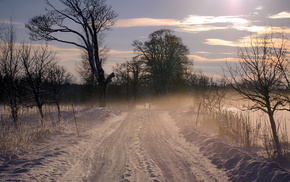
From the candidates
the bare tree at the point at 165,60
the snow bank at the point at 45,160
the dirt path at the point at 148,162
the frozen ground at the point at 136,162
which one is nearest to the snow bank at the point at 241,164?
the frozen ground at the point at 136,162

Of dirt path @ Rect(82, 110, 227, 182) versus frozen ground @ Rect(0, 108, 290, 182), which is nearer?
frozen ground @ Rect(0, 108, 290, 182)

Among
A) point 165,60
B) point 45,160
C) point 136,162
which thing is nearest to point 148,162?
point 136,162

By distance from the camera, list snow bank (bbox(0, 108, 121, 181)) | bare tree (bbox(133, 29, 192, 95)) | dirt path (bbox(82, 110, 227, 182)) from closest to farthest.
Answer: snow bank (bbox(0, 108, 121, 181)) < dirt path (bbox(82, 110, 227, 182)) < bare tree (bbox(133, 29, 192, 95))

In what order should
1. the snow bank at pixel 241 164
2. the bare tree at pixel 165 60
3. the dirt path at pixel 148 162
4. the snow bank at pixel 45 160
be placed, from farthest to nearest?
the bare tree at pixel 165 60 → the dirt path at pixel 148 162 → the snow bank at pixel 45 160 → the snow bank at pixel 241 164

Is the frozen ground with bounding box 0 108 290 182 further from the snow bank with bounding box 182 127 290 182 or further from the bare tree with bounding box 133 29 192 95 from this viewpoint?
the bare tree with bounding box 133 29 192 95

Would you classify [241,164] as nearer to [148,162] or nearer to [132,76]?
[148,162]

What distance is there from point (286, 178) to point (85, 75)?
40.4 m

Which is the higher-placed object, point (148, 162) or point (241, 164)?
point (241, 164)

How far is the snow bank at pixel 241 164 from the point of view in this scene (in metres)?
5.92

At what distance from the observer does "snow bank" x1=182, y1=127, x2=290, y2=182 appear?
19.4 feet

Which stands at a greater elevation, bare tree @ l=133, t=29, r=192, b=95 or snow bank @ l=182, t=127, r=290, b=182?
bare tree @ l=133, t=29, r=192, b=95

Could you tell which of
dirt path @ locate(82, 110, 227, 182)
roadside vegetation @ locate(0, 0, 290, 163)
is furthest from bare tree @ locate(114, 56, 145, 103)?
dirt path @ locate(82, 110, 227, 182)

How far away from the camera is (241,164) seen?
7.05 metres

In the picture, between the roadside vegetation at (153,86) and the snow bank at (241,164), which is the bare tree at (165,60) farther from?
the snow bank at (241,164)
